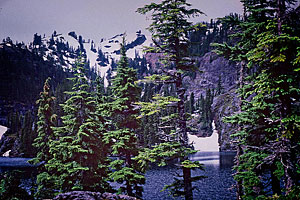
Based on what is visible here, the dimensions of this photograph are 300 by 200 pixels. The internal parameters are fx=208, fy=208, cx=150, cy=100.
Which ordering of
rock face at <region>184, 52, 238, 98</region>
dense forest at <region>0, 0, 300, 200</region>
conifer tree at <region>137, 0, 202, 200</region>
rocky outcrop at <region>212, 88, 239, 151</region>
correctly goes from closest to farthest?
dense forest at <region>0, 0, 300, 200</region> < conifer tree at <region>137, 0, 202, 200</region> < rocky outcrop at <region>212, 88, 239, 151</region> < rock face at <region>184, 52, 238, 98</region>

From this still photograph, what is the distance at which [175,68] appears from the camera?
41.4ft

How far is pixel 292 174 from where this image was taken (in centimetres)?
808

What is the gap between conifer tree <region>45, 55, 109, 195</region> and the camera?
1622 cm

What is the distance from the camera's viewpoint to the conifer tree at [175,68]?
11.1m

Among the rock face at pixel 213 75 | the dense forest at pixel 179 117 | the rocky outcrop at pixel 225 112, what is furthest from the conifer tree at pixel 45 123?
the rock face at pixel 213 75

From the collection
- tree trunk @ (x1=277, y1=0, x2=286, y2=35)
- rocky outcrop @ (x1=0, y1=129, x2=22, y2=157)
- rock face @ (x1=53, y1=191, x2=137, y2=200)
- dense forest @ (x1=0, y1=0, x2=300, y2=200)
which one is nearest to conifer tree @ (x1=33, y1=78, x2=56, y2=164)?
dense forest @ (x1=0, y1=0, x2=300, y2=200)

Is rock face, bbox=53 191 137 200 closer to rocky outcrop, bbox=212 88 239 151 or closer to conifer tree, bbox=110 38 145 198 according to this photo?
conifer tree, bbox=110 38 145 198

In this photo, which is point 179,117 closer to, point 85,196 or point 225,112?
point 85,196

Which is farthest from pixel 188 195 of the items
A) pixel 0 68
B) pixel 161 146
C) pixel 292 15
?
pixel 0 68

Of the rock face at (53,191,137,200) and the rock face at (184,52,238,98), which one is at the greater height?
the rock face at (184,52,238,98)

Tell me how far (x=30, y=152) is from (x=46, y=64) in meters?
109

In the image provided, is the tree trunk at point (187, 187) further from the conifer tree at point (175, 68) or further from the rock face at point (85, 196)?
the rock face at point (85, 196)

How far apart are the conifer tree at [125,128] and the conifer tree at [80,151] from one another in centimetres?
162

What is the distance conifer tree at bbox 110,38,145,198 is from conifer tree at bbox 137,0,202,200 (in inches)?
190
